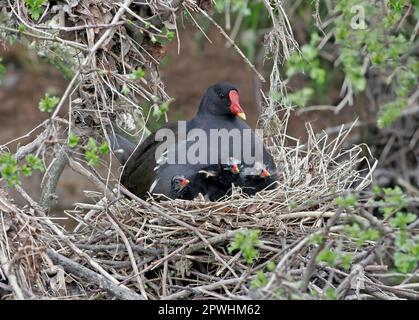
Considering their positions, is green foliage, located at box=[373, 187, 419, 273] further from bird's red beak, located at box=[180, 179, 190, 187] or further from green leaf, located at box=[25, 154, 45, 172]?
bird's red beak, located at box=[180, 179, 190, 187]

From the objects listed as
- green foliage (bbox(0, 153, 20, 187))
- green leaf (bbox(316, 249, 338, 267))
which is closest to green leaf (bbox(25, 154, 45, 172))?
green foliage (bbox(0, 153, 20, 187))

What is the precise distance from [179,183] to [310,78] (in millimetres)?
3598

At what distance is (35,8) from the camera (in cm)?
430

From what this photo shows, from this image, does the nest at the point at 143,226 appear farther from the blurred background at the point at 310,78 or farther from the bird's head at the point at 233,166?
the blurred background at the point at 310,78

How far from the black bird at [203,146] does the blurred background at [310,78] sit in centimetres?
22

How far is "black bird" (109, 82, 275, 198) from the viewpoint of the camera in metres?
5.09

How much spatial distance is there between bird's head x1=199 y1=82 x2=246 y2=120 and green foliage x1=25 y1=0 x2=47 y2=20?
51.4 inches

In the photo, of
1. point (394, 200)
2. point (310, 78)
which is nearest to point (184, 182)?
point (394, 200)

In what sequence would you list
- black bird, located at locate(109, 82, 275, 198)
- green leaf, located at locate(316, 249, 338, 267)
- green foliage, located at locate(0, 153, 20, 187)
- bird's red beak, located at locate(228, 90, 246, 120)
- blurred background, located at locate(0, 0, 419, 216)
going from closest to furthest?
green leaf, located at locate(316, 249, 338, 267)
blurred background, located at locate(0, 0, 419, 216)
green foliage, located at locate(0, 153, 20, 187)
black bird, located at locate(109, 82, 275, 198)
bird's red beak, located at locate(228, 90, 246, 120)

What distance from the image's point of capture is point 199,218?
4480 mm

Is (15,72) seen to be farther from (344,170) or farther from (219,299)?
(219,299)

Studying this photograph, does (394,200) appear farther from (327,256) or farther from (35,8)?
(35,8)

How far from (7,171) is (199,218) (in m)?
1.21

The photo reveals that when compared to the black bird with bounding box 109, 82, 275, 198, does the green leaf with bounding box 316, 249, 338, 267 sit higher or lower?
lower
